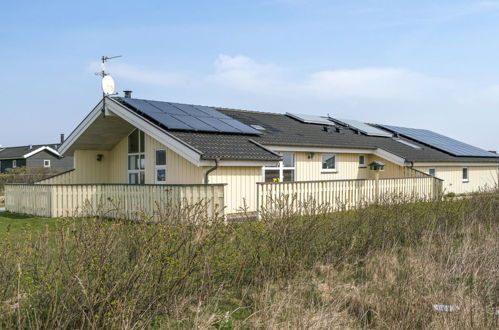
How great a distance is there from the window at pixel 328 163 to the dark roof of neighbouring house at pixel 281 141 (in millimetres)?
618

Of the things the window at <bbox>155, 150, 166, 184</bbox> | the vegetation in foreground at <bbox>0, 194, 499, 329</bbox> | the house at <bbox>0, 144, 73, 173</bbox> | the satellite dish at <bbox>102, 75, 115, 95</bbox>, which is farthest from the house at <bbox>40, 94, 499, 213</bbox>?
the house at <bbox>0, 144, 73, 173</bbox>

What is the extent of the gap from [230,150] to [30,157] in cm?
5369

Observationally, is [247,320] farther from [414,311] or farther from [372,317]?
[414,311]

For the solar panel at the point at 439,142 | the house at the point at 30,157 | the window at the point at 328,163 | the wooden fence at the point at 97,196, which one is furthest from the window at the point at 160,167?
the house at the point at 30,157

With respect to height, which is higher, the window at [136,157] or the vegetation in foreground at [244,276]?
the window at [136,157]

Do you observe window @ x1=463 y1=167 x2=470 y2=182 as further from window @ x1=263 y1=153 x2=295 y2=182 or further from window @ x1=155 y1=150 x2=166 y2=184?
window @ x1=155 y1=150 x2=166 y2=184

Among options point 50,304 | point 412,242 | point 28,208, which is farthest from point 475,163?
point 50,304

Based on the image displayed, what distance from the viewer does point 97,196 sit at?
1582cm

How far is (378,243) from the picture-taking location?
8.66 metres

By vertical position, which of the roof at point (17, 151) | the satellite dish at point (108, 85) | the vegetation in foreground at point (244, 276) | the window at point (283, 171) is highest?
the satellite dish at point (108, 85)

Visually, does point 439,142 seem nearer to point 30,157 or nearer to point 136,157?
point 136,157

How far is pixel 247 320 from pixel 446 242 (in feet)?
14.4

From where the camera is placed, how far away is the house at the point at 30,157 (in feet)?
202

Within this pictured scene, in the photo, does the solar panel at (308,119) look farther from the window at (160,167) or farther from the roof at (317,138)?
the window at (160,167)
